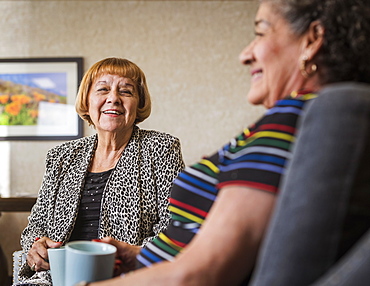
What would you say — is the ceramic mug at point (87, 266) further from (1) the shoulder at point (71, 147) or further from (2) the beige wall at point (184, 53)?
(2) the beige wall at point (184, 53)

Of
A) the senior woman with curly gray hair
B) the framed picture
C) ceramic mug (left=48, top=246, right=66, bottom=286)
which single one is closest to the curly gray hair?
the senior woman with curly gray hair

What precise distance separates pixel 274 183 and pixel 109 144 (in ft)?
5.02

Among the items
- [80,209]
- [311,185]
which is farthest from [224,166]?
[80,209]

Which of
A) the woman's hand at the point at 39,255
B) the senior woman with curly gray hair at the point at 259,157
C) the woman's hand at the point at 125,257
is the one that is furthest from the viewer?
the woman's hand at the point at 39,255

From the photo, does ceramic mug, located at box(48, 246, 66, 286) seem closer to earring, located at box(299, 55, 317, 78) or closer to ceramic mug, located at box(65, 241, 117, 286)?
ceramic mug, located at box(65, 241, 117, 286)

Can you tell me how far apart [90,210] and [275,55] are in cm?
134

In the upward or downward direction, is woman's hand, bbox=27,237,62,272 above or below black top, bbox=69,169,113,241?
below

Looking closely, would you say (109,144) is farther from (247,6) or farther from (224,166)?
(247,6)

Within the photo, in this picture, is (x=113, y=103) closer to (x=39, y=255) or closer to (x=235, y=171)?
(x=39, y=255)

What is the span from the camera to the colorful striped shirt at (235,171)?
0.82m

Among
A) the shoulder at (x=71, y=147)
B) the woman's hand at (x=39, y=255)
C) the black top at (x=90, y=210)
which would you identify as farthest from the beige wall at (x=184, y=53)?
the woman's hand at (x=39, y=255)

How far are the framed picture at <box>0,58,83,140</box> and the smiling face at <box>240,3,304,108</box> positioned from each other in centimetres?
330

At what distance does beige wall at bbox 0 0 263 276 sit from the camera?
4195 millimetres

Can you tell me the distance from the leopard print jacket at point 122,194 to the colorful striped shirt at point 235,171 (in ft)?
3.10
